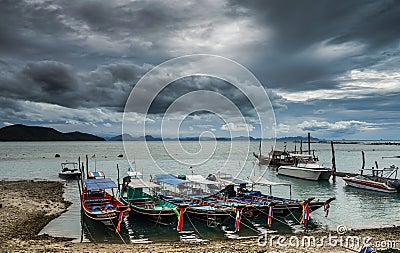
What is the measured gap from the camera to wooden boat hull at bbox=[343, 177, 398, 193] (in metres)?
40.2

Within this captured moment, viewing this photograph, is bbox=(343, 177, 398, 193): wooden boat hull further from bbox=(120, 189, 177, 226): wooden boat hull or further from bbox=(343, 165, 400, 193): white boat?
bbox=(120, 189, 177, 226): wooden boat hull

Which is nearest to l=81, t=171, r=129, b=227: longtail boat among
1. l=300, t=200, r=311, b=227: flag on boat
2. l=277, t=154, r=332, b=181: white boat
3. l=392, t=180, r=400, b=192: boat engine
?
l=300, t=200, r=311, b=227: flag on boat

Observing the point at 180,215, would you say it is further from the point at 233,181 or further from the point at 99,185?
the point at 233,181

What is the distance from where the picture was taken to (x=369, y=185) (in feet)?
139

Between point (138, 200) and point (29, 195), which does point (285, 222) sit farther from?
point (29, 195)

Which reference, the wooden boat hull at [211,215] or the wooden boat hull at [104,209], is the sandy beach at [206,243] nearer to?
the wooden boat hull at [104,209]

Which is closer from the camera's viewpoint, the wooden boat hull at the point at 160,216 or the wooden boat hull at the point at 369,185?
the wooden boat hull at the point at 160,216

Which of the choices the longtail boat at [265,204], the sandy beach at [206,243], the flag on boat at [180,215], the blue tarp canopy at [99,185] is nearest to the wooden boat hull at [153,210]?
the flag on boat at [180,215]

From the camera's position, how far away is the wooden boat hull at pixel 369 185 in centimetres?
4022

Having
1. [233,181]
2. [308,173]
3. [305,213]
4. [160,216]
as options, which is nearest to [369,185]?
[308,173]

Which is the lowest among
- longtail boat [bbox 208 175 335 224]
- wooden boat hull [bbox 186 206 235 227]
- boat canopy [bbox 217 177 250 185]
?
wooden boat hull [bbox 186 206 235 227]

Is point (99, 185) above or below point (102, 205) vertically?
above

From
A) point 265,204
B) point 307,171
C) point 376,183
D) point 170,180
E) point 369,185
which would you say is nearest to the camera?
point 265,204

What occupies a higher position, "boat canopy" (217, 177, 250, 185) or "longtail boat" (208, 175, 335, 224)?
"boat canopy" (217, 177, 250, 185)
